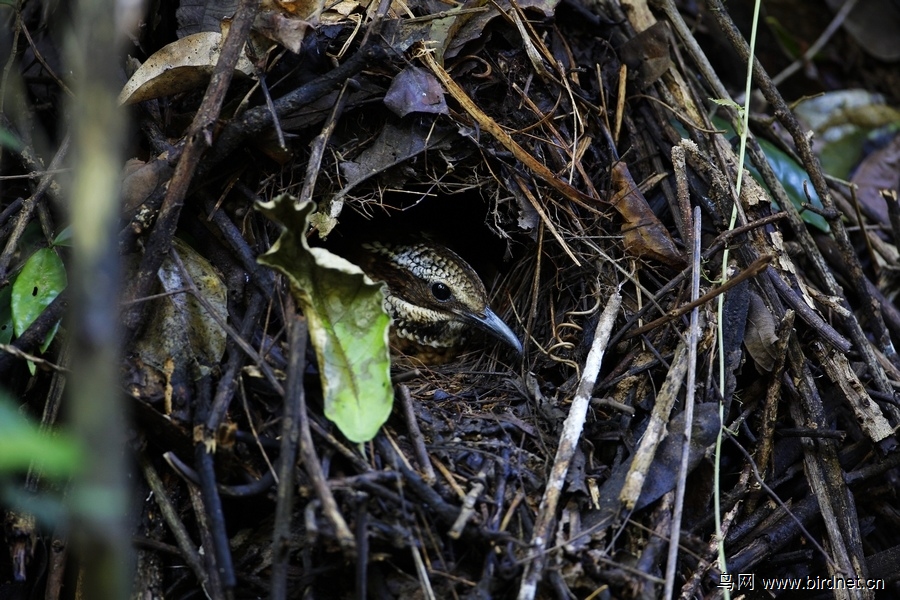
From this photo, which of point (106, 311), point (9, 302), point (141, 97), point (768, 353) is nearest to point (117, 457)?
point (106, 311)

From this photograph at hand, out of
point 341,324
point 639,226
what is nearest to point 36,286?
point 341,324

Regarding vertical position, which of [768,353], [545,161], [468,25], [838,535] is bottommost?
[838,535]

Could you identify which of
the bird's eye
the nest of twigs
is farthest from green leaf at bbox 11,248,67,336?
the bird's eye

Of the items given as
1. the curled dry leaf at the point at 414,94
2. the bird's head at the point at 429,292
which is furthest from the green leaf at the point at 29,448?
the bird's head at the point at 429,292

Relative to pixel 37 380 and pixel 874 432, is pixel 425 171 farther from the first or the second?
pixel 874 432

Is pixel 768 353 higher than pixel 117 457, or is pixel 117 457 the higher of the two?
pixel 117 457

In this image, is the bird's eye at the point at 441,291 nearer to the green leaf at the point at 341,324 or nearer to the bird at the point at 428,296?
the bird at the point at 428,296
